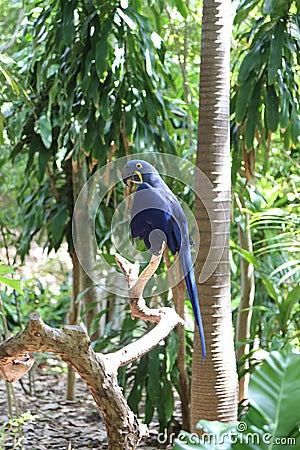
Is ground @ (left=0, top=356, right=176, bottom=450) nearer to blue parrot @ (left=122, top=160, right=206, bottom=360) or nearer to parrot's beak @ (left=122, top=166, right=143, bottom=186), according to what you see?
blue parrot @ (left=122, top=160, right=206, bottom=360)

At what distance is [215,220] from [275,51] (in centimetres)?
70

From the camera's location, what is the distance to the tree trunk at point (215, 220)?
1.96 meters

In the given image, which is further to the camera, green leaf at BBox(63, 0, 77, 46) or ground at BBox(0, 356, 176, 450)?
ground at BBox(0, 356, 176, 450)

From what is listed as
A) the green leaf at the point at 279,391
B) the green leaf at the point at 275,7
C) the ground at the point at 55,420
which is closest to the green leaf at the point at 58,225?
the ground at the point at 55,420

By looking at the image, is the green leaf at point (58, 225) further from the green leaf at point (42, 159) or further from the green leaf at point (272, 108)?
the green leaf at point (272, 108)

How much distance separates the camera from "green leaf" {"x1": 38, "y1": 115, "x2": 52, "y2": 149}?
9.57 feet

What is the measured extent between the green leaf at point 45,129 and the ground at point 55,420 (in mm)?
1126

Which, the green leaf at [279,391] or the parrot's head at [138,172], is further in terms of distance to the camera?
the parrot's head at [138,172]

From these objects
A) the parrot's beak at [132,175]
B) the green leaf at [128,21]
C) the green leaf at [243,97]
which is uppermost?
the green leaf at [128,21]

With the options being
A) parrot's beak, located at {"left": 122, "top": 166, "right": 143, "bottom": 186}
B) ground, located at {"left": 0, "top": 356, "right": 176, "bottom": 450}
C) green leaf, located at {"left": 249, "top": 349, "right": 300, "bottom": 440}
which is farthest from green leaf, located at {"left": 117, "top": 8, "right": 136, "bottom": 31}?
green leaf, located at {"left": 249, "top": 349, "right": 300, "bottom": 440}

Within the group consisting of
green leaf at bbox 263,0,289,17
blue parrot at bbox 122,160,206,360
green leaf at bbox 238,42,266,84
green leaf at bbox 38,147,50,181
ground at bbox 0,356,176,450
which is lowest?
ground at bbox 0,356,176,450

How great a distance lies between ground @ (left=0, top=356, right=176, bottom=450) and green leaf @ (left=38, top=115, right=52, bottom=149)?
1126 millimetres

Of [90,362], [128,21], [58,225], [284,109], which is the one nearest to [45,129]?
[58,225]

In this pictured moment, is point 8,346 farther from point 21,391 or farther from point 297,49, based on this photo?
point 21,391
